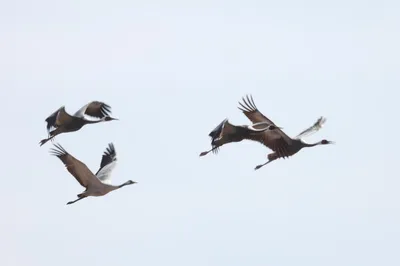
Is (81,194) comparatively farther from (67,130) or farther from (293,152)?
→ (293,152)

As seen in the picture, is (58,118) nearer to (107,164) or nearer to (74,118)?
(74,118)

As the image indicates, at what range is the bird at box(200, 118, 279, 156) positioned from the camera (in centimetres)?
4055

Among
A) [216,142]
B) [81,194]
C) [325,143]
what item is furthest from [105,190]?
[325,143]

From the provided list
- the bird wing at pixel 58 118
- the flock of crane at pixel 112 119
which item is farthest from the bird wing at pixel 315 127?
the bird wing at pixel 58 118

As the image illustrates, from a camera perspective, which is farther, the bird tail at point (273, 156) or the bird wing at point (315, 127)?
the bird wing at point (315, 127)

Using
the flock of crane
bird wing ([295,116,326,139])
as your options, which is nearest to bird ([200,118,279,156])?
the flock of crane

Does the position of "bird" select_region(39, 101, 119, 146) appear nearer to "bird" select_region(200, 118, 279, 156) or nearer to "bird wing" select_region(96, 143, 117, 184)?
"bird wing" select_region(96, 143, 117, 184)

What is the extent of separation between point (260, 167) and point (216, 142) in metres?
3.35

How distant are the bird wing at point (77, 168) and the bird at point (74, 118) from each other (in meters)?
1.56

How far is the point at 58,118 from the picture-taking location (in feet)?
141

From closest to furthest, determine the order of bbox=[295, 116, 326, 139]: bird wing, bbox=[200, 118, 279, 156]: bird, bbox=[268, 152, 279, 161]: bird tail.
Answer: bbox=[200, 118, 279, 156]: bird → bbox=[268, 152, 279, 161]: bird tail → bbox=[295, 116, 326, 139]: bird wing

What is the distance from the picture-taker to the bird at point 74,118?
42.8 m

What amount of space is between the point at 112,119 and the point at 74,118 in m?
1.66

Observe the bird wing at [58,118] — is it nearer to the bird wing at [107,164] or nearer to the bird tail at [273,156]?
the bird wing at [107,164]
